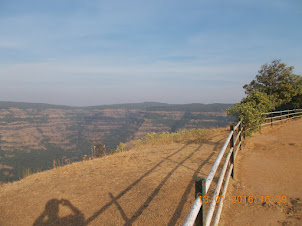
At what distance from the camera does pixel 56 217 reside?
181 inches

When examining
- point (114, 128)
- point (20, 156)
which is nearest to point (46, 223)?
point (20, 156)

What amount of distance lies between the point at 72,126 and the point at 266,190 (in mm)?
116365

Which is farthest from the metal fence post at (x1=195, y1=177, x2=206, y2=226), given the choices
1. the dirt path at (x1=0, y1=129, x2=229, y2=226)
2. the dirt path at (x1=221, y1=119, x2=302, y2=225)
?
the dirt path at (x1=0, y1=129, x2=229, y2=226)

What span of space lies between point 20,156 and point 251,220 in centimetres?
7889

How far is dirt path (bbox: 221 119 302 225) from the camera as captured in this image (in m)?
3.45

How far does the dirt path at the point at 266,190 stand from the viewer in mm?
3451

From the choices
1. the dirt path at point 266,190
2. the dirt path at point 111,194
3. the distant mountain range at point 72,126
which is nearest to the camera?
the dirt path at point 266,190

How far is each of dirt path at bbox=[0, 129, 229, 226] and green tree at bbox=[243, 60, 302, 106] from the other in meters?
20.0

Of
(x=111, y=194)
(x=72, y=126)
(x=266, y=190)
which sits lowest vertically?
(x=72, y=126)

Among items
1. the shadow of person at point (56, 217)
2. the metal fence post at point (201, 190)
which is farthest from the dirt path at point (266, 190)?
the shadow of person at point (56, 217)

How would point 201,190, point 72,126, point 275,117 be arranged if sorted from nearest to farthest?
point 201,190
point 275,117
point 72,126

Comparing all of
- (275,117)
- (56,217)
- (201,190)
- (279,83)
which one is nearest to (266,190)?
(201,190)

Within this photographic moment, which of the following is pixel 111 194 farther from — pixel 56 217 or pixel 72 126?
pixel 72 126

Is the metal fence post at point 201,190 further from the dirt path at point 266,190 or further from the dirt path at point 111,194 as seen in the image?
the dirt path at point 111,194
